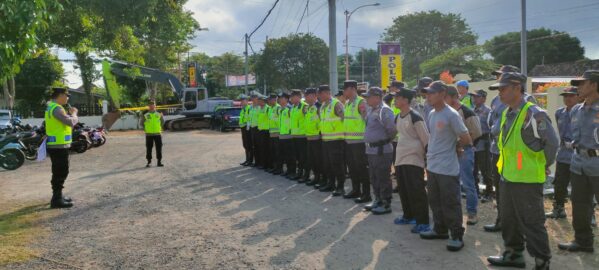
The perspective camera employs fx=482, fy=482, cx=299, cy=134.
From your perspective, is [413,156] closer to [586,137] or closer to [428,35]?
[586,137]

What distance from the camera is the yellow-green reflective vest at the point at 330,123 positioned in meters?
8.55

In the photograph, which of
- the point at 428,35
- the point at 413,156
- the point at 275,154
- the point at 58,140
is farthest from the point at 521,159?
the point at 428,35

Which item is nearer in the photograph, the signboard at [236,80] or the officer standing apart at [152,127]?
the officer standing apart at [152,127]

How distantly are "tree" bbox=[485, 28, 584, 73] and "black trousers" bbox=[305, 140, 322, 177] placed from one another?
54368 mm

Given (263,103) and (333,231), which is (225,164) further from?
(333,231)

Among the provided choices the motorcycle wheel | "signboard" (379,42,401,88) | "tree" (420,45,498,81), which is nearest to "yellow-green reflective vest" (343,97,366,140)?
the motorcycle wheel

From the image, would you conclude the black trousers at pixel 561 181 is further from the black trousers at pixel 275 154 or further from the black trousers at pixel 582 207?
the black trousers at pixel 275 154

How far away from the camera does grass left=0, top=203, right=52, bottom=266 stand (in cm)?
556

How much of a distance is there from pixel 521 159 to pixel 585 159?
106cm

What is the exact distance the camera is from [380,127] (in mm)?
7082

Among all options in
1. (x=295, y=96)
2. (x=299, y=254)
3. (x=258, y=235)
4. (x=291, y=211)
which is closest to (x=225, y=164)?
(x=295, y=96)

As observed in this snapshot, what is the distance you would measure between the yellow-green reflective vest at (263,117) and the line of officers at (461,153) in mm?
1762

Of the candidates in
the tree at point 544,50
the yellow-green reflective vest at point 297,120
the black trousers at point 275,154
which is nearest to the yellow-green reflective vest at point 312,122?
the yellow-green reflective vest at point 297,120

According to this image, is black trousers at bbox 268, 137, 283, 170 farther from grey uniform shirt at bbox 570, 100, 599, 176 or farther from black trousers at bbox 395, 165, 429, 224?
grey uniform shirt at bbox 570, 100, 599, 176
